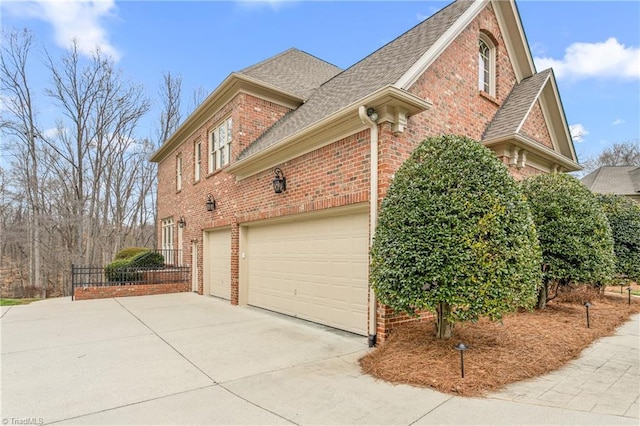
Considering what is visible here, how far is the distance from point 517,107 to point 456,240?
574cm

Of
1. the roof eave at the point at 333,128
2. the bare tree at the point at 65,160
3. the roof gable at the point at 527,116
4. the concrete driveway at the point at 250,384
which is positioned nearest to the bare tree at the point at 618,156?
the roof gable at the point at 527,116

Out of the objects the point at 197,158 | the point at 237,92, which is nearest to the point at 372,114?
the point at 237,92

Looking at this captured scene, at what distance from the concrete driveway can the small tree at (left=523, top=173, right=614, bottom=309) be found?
1210 mm

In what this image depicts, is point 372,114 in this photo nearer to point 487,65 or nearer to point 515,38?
point 487,65

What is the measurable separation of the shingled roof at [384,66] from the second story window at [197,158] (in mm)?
4671

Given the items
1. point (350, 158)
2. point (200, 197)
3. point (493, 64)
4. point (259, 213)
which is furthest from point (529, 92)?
point (200, 197)

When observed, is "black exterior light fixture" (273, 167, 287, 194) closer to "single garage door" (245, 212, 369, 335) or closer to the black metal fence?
"single garage door" (245, 212, 369, 335)

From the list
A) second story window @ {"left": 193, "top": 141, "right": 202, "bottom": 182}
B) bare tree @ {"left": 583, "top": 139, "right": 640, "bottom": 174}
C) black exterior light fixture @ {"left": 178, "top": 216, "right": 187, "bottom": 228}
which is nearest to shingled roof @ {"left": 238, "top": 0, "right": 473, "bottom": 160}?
second story window @ {"left": 193, "top": 141, "right": 202, "bottom": 182}

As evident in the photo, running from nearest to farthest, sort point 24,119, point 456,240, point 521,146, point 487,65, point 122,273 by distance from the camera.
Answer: point 456,240 < point 521,146 < point 487,65 < point 122,273 < point 24,119

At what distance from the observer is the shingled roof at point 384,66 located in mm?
6473

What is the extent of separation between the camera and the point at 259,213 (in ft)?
28.1

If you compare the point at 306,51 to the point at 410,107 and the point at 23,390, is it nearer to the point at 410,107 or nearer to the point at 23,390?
the point at 410,107

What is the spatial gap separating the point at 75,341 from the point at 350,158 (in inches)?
223

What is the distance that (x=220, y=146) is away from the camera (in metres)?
11.6
